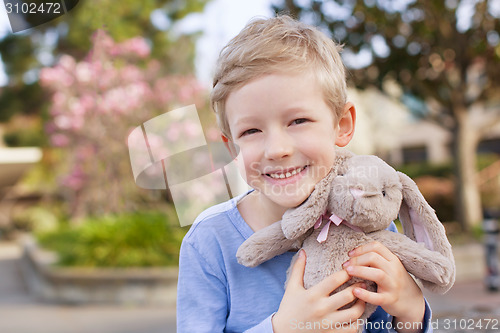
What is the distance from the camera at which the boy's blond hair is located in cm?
130

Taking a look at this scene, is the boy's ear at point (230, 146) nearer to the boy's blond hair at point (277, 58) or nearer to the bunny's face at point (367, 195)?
the boy's blond hair at point (277, 58)

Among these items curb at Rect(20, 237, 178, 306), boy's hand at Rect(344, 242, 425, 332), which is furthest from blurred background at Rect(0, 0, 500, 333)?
boy's hand at Rect(344, 242, 425, 332)

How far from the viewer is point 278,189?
1323 mm

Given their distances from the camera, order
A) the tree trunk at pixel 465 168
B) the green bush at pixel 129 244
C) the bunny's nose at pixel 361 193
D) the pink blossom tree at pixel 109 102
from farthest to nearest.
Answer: the pink blossom tree at pixel 109 102 < the tree trunk at pixel 465 168 < the green bush at pixel 129 244 < the bunny's nose at pixel 361 193

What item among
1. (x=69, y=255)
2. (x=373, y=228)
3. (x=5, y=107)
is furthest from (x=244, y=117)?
(x=5, y=107)

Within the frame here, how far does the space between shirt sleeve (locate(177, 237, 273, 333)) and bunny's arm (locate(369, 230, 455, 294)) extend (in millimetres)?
473

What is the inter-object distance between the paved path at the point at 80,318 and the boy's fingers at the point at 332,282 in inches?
171

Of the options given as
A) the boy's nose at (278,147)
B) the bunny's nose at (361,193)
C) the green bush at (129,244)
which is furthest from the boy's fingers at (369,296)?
the green bush at (129,244)

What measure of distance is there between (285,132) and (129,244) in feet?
21.8

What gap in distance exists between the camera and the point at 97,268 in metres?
7.34

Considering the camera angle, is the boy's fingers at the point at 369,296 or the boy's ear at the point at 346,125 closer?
the boy's fingers at the point at 369,296

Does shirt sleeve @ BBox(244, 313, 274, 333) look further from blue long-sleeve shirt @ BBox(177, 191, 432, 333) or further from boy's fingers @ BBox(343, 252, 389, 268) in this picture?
boy's fingers @ BBox(343, 252, 389, 268)

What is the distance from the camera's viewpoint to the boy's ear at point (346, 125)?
4.74 ft

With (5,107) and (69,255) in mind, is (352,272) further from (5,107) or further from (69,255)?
(5,107)
